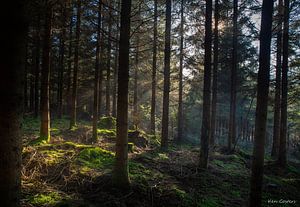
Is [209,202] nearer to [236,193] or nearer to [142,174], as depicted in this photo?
[236,193]

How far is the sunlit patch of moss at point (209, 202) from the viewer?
20.6 feet

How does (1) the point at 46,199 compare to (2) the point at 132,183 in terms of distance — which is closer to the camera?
(1) the point at 46,199

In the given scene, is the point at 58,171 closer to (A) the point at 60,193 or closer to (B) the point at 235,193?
(A) the point at 60,193

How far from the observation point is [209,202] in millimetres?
6535

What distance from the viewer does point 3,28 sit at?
270cm

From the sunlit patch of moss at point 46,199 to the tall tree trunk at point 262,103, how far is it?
4713 millimetres

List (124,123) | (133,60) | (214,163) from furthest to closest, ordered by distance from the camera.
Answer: (133,60) < (214,163) < (124,123)

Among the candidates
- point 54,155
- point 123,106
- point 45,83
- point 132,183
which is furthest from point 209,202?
point 45,83

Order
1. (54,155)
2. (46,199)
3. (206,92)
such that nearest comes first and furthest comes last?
(46,199), (54,155), (206,92)

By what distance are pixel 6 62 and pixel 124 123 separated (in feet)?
11.1

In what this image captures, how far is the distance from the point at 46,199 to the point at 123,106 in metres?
2.61

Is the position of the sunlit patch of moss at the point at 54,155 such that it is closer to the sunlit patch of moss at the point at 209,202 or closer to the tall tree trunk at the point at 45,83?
the tall tree trunk at the point at 45,83

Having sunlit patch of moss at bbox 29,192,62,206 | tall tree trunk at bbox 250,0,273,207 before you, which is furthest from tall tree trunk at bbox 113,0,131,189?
tall tree trunk at bbox 250,0,273,207

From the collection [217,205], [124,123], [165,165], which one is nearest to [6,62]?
[124,123]
